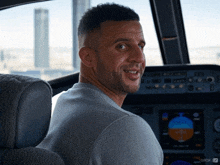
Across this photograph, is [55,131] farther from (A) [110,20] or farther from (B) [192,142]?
(B) [192,142]

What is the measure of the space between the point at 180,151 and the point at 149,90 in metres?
0.56

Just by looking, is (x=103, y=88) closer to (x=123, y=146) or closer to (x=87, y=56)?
(x=87, y=56)

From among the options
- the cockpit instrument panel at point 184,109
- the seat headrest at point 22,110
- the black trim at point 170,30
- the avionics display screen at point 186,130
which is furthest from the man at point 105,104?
the black trim at point 170,30

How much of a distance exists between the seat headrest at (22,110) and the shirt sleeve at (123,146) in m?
0.17

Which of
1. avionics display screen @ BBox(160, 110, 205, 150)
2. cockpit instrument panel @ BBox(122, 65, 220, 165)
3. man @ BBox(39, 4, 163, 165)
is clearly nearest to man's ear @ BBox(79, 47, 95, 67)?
man @ BBox(39, 4, 163, 165)

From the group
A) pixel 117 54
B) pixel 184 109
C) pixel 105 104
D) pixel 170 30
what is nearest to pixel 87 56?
pixel 117 54

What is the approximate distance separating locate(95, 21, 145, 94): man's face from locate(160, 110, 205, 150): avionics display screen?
4.19 ft

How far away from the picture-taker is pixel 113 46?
1.11 metres

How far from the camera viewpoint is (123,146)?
732 millimetres

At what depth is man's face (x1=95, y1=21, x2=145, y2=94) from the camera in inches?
43.6

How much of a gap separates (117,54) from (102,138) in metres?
0.45

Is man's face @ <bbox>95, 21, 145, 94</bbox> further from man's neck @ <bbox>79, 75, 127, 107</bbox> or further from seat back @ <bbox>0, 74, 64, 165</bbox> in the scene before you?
seat back @ <bbox>0, 74, 64, 165</bbox>

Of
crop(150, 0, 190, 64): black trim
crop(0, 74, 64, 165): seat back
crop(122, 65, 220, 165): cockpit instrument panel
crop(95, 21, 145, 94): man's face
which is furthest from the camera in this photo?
crop(150, 0, 190, 64): black trim

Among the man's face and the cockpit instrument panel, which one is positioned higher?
the man's face
